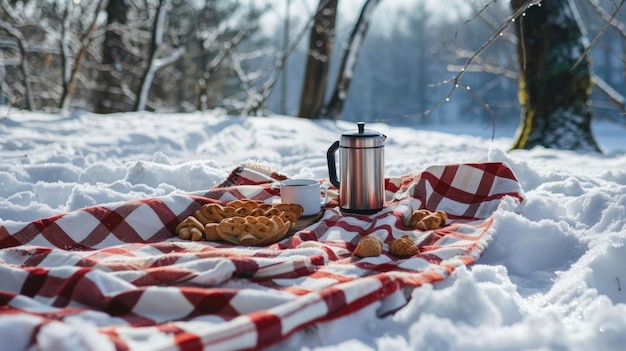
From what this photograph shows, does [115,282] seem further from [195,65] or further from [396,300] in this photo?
[195,65]

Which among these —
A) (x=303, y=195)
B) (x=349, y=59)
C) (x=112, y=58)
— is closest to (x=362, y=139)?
(x=303, y=195)

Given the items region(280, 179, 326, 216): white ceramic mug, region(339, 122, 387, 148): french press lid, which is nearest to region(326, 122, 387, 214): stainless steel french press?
region(339, 122, 387, 148): french press lid

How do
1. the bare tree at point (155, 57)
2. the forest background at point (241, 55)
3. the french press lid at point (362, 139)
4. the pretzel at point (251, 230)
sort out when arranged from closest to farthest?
the pretzel at point (251, 230) < the french press lid at point (362, 139) < the forest background at point (241, 55) < the bare tree at point (155, 57)

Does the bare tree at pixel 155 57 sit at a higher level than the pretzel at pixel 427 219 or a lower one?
higher

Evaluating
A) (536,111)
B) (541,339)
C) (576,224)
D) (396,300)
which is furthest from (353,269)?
(536,111)

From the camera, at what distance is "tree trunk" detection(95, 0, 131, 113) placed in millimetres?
9977

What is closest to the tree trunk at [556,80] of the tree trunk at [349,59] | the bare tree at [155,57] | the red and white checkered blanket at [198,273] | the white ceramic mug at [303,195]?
the tree trunk at [349,59]

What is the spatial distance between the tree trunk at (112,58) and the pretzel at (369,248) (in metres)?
8.41

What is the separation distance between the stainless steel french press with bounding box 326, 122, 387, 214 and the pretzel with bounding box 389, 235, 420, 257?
46 centimetres

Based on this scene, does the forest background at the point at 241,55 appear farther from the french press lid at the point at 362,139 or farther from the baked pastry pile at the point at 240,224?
the baked pastry pile at the point at 240,224

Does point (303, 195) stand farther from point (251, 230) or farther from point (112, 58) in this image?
point (112, 58)

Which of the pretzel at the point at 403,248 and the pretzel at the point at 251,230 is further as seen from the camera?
the pretzel at the point at 251,230

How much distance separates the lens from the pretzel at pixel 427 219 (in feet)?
7.54

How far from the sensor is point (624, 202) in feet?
7.55
